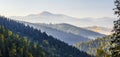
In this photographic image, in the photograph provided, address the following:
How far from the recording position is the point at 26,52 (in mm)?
155500

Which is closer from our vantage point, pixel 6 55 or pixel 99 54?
pixel 99 54

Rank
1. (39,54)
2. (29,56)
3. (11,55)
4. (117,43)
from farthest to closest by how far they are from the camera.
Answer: (39,54) → (29,56) → (11,55) → (117,43)

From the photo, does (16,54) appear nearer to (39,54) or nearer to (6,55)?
(6,55)

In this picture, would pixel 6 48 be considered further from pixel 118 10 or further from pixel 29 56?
pixel 118 10

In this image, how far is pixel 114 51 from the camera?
33406 millimetres

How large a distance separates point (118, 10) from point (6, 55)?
381 feet

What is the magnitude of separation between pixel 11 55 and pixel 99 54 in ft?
271

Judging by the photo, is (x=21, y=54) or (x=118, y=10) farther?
(x=21, y=54)

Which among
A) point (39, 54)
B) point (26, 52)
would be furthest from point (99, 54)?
point (39, 54)

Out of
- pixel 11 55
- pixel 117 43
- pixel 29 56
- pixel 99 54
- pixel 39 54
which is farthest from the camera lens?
pixel 39 54

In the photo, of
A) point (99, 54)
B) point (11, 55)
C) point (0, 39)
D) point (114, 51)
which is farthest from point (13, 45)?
point (114, 51)

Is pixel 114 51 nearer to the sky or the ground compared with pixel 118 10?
nearer to the ground

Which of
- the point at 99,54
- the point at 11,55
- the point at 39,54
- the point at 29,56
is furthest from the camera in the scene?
the point at 39,54

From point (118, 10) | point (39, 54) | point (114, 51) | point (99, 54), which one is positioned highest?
point (118, 10)
